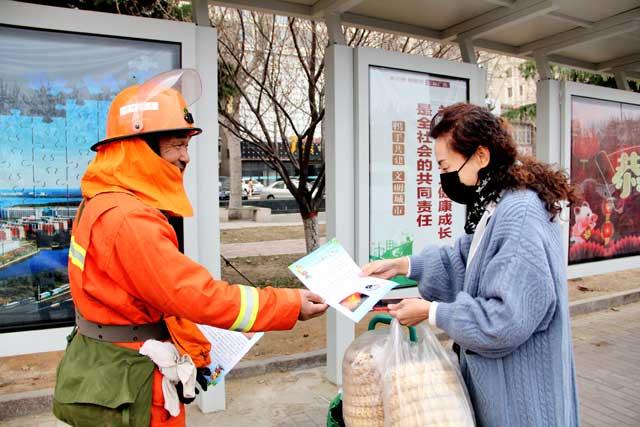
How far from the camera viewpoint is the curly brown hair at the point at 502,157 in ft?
5.73

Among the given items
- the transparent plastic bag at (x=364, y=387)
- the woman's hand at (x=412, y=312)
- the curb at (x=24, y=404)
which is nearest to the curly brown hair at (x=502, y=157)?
the woman's hand at (x=412, y=312)

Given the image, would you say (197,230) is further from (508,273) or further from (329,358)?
(508,273)

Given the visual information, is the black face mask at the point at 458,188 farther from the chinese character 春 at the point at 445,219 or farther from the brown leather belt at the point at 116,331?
the chinese character 春 at the point at 445,219

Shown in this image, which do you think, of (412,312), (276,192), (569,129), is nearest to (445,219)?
(569,129)

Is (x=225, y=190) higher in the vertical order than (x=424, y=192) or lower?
higher

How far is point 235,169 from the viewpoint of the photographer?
60.3ft

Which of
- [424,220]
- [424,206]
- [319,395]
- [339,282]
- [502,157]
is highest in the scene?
[502,157]

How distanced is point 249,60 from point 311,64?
1.86m

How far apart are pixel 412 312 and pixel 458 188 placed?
1.64ft

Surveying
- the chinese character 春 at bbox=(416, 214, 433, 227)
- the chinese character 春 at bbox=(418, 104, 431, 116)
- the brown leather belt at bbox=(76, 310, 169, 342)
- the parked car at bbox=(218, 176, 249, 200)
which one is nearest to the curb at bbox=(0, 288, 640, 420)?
the chinese character 春 at bbox=(416, 214, 433, 227)

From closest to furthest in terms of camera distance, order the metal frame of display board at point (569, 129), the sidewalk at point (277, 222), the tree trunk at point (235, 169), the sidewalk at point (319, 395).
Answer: the sidewalk at point (319, 395)
the metal frame of display board at point (569, 129)
the tree trunk at point (235, 169)
the sidewalk at point (277, 222)

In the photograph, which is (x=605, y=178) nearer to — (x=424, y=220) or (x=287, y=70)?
(x=424, y=220)

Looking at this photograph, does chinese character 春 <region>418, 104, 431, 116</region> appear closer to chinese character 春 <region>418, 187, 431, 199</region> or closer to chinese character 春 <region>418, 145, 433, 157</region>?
chinese character 春 <region>418, 145, 433, 157</region>

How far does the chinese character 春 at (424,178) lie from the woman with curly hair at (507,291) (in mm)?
2546
